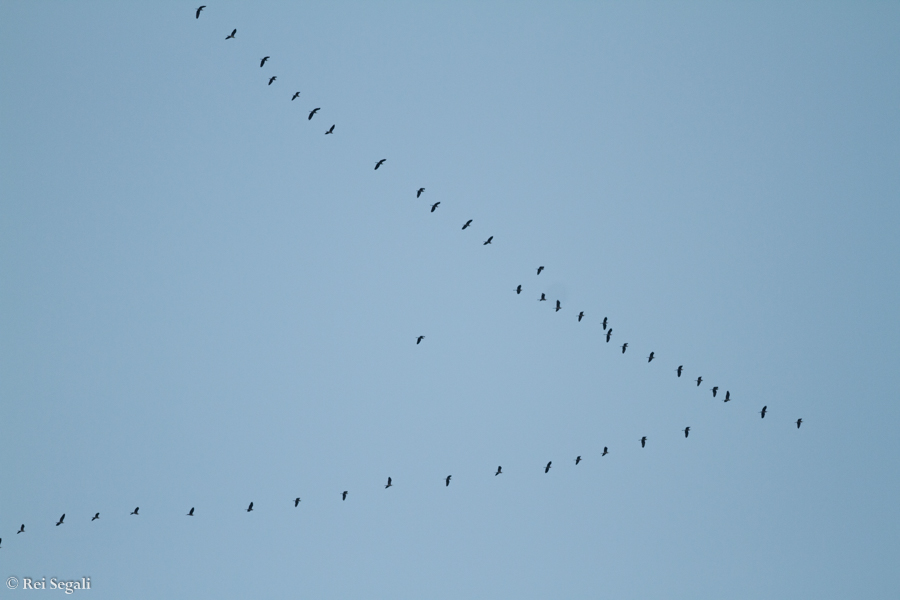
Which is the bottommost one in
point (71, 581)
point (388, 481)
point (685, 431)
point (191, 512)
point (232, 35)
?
point (71, 581)

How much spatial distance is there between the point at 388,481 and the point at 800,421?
2361 centimetres

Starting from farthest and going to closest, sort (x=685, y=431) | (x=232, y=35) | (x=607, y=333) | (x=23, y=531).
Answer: (x=23, y=531), (x=685, y=431), (x=607, y=333), (x=232, y=35)

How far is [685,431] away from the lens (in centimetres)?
6494

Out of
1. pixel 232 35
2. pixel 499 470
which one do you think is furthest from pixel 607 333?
pixel 232 35

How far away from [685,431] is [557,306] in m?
11.2

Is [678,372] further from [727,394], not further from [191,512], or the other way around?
[191,512]

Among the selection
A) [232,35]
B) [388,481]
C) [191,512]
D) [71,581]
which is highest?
[232,35]

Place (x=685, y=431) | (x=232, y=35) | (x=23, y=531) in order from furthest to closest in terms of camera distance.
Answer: (x=23, y=531) < (x=685, y=431) < (x=232, y=35)

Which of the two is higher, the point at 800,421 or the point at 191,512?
the point at 800,421

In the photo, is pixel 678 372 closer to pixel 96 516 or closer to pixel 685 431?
pixel 685 431

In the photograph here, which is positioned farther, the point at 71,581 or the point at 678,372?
the point at 71,581

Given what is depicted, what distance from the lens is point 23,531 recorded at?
236 feet

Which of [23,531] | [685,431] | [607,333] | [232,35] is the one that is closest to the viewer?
[232,35]

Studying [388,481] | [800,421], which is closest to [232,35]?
[388,481]
